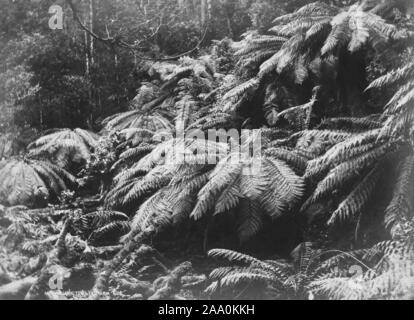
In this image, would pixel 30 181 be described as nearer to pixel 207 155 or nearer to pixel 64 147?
pixel 64 147

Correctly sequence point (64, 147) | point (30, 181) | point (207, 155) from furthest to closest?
point (64, 147) → point (30, 181) → point (207, 155)

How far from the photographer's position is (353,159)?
4551mm

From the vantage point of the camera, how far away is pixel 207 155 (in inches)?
211

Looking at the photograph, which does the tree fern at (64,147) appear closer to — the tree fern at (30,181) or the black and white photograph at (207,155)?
the black and white photograph at (207,155)

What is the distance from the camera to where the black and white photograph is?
4285 mm

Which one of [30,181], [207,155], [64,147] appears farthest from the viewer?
[64,147]

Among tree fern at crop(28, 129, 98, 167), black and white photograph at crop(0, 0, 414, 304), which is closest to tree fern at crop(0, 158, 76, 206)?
black and white photograph at crop(0, 0, 414, 304)

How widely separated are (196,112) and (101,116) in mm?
1878

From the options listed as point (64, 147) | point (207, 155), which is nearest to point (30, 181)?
point (64, 147)

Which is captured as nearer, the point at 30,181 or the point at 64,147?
the point at 30,181

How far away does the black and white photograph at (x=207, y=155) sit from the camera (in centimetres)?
429

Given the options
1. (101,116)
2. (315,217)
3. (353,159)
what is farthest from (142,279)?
(101,116)

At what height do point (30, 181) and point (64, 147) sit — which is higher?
point (64, 147)

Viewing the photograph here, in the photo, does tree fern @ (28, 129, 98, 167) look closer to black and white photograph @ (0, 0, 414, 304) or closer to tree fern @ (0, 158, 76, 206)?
black and white photograph @ (0, 0, 414, 304)
